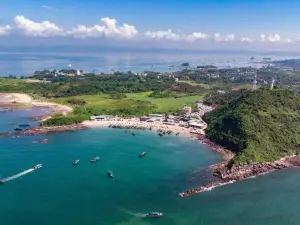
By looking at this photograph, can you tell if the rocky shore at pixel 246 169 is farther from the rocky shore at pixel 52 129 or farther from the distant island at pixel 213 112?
the rocky shore at pixel 52 129

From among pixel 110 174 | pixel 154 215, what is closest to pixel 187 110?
pixel 110 174

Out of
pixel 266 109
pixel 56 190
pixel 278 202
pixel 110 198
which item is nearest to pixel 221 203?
pixel 278 202

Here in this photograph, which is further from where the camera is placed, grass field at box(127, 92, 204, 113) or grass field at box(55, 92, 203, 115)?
grass field at box(127, 92, 204, 113)

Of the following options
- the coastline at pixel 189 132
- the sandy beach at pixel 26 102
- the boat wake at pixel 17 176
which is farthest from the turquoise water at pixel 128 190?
the sandy beach at pixel 26 102

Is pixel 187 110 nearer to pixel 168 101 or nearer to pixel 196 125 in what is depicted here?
pixel 196 125

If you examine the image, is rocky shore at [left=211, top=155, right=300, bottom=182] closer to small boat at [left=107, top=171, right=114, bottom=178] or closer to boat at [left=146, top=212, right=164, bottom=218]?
boat at [left=146, top=212, right=164, bottom=218]

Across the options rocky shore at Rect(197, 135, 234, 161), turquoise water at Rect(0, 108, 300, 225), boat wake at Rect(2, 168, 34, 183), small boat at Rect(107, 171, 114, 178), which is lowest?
turquoise water at Rect(0, 108, 300, 225)

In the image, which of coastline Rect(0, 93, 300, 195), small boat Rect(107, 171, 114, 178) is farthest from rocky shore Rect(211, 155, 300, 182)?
small boat Rect(107, 171, 114, 178)
